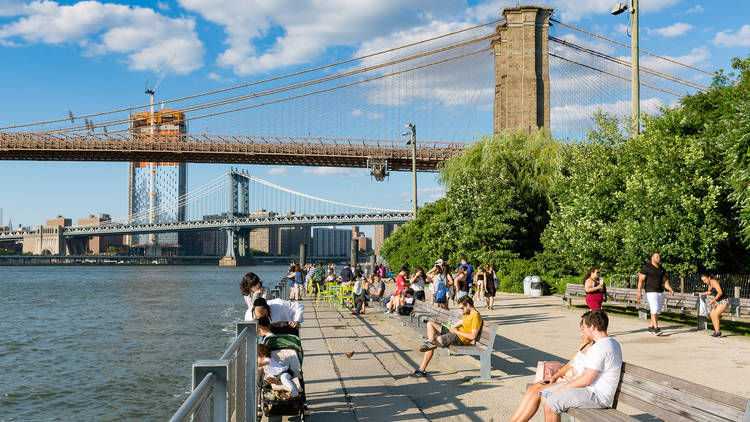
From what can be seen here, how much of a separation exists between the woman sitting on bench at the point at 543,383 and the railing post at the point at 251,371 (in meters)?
2.23

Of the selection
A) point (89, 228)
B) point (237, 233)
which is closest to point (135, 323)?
point (237, 233)

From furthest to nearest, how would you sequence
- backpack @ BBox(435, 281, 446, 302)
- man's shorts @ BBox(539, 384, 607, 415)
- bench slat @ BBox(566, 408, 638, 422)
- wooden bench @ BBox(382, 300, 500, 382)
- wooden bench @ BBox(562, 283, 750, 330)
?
backpack @ BBox(435, 281, 446, 302)
wooden bench @ BBox(562, 283, 750, 330)
wooden bench @ BBox(382, 300, 500, 382)
man's shorts @ BBox(539, 384, 607, 415)
bench slat @ BBox(566, 408, 638, 422)

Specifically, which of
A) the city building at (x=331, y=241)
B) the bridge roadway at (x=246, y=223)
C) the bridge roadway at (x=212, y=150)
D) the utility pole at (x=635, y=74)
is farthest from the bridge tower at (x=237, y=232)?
the utility pole at (x=635, y=74)

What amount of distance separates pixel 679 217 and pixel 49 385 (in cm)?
1413

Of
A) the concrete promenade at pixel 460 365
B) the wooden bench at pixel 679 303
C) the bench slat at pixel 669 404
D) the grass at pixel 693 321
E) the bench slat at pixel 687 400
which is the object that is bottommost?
the grass at pixel 693 321

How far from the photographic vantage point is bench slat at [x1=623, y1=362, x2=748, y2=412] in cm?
387

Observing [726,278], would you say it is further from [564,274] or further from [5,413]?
[5,413]

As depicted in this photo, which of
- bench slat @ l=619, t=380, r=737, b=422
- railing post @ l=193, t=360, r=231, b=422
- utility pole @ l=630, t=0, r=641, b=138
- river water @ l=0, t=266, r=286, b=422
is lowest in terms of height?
river water @ l=0, t=266, r=286, b=422

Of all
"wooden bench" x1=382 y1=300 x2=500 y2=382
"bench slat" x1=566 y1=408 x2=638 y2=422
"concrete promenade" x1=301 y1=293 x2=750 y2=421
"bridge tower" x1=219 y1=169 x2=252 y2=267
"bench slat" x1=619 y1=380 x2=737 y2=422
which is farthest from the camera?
"bridge tower" x1=219 y1=169 x2=252 y2=267

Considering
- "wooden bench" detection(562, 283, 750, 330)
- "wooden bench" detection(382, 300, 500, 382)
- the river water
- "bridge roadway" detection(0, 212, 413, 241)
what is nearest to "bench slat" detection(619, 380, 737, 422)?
"wooden bench" detection(382, 300, 500, 382)

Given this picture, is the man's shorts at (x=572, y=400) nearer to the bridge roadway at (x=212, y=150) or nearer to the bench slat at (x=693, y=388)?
the bench slat at (x=693, y=388)

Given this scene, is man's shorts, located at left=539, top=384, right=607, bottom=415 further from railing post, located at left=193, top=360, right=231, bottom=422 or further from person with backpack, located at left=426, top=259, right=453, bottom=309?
person with backpack, located at left=426, top=259, right=453, bottom=309

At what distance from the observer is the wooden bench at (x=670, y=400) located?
12.9 feet

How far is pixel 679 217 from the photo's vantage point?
14.9 m
